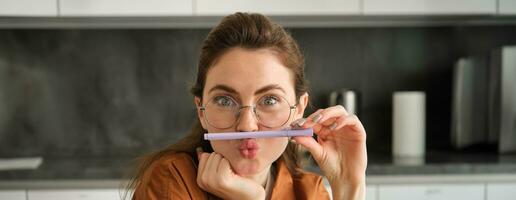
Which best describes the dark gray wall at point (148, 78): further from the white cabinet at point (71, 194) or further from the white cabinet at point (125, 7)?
the white cabinet at point (71, 194)

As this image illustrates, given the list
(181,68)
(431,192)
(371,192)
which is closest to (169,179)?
(371,192)

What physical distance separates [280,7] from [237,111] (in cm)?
117

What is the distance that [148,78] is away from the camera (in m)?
2.31

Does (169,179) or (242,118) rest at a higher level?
(242,118)

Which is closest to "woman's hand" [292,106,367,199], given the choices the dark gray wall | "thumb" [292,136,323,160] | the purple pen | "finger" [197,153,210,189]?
"thumb" [292,136,323,160]

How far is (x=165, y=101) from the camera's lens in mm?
2330

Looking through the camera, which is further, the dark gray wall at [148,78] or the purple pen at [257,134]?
the dark gray wall at [148,78]

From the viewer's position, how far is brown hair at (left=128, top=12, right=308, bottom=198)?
2.98 ft

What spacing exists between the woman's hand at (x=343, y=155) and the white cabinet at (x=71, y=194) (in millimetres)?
1076

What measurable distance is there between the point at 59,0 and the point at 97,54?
410 millimetres

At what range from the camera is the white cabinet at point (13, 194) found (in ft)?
6.04

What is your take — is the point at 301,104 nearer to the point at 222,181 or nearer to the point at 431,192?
the point at 222,181

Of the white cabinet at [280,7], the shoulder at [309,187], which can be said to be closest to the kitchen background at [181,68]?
the white cabinet at [280,7]

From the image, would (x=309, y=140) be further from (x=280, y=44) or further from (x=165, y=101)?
(x=165, y=101)
